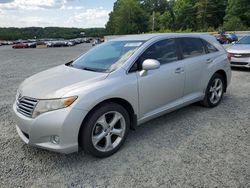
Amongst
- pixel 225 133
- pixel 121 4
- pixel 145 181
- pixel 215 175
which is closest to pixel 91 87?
pixel 145 181

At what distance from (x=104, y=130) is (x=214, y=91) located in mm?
2818

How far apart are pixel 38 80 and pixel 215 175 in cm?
266

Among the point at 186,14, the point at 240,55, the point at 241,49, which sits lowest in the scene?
the point at 240,55

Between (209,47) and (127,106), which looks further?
(209,47)

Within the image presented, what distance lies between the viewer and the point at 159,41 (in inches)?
155

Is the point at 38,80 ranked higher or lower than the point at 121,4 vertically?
A: lower

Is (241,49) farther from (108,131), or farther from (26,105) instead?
(26,105)

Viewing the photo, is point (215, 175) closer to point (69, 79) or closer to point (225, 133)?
point (225, 133)

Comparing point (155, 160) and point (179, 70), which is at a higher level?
point (179, 70)

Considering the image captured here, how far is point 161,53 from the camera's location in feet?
12.9

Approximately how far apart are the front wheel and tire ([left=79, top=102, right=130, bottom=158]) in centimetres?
214

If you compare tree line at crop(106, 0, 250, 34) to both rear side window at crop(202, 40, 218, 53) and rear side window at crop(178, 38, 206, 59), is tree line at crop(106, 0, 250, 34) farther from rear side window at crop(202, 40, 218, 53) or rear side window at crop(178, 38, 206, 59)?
rear side window at crop(178, 38, 206, 59)

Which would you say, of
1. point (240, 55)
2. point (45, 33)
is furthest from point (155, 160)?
point (45, 33)

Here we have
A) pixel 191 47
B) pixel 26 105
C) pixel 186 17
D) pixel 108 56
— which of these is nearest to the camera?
pixel 26 105
